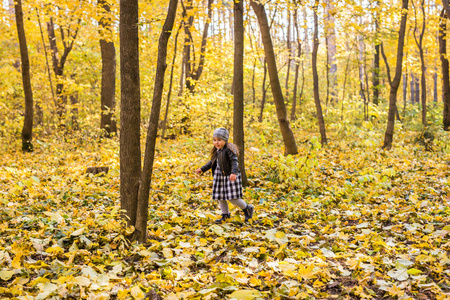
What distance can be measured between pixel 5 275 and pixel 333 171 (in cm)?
775

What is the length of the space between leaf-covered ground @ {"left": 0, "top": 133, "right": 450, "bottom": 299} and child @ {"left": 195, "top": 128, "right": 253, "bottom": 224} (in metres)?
0.25

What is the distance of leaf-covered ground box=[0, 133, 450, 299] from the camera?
325cm

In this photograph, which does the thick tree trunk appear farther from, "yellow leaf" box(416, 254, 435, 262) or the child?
"yellow leaf" box(416, 254, 435, 262)

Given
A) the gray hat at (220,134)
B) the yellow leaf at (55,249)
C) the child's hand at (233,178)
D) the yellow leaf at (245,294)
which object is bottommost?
the yellow leaf at (245,294)

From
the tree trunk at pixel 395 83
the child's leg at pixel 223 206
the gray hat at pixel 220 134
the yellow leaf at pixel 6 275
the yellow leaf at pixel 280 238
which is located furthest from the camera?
the tree trunk at pixel 395 83

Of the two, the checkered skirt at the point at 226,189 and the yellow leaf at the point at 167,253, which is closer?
the yellow leaf at the point at 167,253

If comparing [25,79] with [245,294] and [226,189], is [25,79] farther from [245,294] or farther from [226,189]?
[245,294]

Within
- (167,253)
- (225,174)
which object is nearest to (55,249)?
(167,253)

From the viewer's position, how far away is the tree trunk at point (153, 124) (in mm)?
4164

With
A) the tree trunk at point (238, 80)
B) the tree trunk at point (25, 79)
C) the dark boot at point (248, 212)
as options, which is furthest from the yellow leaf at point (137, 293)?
the tree trunk at point (25, 79)

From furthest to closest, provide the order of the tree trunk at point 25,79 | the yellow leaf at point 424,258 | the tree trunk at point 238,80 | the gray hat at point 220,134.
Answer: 1. the tree trunk at point 25,79
2. the tree trunk at point 238,80
3. the gray hat at point 220,134
4. the yellow leaf at point 424,258

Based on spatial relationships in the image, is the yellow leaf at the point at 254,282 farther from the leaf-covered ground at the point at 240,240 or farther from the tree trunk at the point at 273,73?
the tree trunk at the point at 273,73

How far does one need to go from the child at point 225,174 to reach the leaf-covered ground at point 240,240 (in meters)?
0.25

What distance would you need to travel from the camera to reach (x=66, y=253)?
3.77 metres
